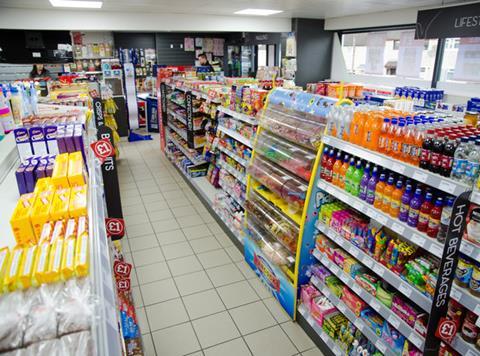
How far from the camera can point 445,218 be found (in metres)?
1.97

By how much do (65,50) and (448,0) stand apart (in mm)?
9664

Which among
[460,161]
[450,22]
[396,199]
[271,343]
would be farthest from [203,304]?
[450,22]

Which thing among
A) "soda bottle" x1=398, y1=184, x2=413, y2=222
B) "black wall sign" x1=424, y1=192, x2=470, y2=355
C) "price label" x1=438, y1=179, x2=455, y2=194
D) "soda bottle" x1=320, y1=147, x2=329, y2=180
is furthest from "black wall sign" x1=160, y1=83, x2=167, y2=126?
"black wall sign" x1=424, y1=192, x2=470, y2=355

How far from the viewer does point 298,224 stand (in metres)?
3.38

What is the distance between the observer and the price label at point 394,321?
2.36m

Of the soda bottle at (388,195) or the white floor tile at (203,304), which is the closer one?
the soda bottle at (388,195)

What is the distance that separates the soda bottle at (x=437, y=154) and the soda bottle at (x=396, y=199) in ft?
0.92

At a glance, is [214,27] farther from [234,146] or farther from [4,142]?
[4,142]

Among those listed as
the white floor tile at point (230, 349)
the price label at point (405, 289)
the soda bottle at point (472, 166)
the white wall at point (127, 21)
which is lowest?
the white floor tile at point (230, 349)

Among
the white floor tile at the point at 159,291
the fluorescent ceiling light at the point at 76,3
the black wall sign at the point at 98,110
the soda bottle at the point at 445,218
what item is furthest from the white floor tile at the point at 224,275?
the fluorescent ceiling light at the point at 76,3

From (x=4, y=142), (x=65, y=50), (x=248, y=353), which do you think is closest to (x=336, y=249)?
(x=248, y=353)

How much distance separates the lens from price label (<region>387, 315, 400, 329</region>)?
2.36 metres

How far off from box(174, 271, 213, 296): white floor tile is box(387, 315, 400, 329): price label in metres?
2.13

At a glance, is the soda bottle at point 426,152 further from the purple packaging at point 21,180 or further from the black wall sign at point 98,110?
the black wall sign at point 98,110
